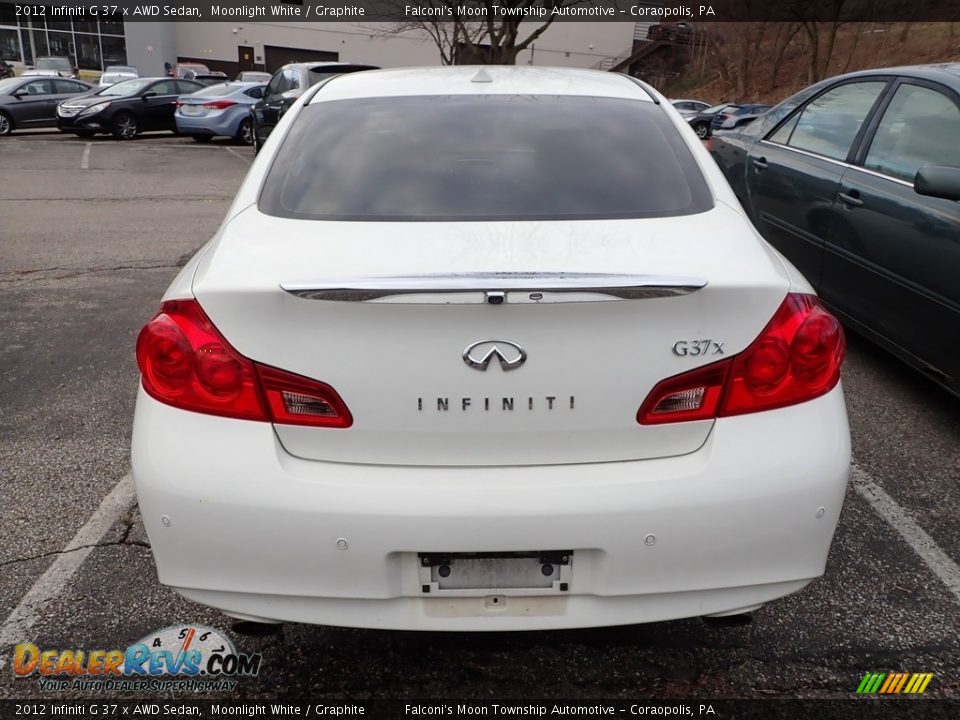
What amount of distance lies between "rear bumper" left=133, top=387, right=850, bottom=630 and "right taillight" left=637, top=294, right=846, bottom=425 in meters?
0.05

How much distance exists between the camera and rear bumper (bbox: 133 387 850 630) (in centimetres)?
175

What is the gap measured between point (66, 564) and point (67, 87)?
67.6 feet

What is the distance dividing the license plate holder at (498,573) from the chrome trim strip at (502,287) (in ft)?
1.95

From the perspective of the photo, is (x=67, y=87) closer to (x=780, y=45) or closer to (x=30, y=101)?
(x=30, y=101)

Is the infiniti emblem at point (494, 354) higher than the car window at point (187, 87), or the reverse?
the infiniti emblem at point (494, 354)

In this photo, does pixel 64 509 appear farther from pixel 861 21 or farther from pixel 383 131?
pixel 861 21

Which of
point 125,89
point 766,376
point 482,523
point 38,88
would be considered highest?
point 766,376

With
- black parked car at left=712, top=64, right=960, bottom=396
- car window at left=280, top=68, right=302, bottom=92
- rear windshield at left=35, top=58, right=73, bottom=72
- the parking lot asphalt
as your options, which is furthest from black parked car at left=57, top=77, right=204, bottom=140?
rear windshield at left=35, top=58, right=73, bottom=72

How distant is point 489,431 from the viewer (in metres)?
1.79

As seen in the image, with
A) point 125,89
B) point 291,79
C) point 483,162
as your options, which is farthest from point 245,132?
point 483,162

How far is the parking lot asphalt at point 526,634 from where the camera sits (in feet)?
7.27

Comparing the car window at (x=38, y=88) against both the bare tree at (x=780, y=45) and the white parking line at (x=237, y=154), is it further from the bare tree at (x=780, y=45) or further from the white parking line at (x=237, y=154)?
the bare tree at (x=780, y=45)

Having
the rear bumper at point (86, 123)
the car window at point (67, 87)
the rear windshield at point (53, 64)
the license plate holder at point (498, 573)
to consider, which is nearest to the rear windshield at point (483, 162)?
the license plate holder at point (498, 573)

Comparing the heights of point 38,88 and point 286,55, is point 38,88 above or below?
above
